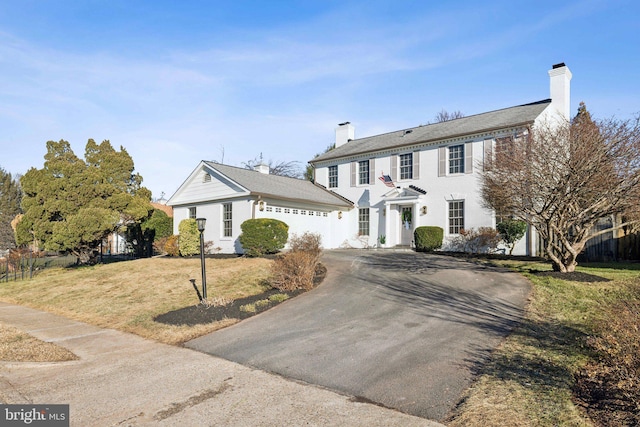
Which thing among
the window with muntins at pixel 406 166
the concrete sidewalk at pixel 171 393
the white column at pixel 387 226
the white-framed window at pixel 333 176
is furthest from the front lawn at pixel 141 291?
the white-framed window at pixel 333 176

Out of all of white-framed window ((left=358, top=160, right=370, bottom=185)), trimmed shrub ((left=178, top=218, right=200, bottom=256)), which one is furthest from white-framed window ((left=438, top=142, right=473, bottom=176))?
trimmed shrub ((left=178, top=218, right=200, bottom=256))

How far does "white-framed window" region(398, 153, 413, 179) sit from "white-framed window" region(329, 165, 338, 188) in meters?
4.67

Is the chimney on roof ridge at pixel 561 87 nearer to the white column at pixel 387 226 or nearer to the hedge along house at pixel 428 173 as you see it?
the hedge along house at pixel 428 173

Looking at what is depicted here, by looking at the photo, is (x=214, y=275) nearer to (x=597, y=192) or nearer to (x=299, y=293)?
(x=299, y=293)

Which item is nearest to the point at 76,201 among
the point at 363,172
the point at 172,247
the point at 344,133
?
the point at 172,247

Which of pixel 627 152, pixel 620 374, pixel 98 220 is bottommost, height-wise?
pixel 620 374

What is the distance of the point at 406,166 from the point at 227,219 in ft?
32.1

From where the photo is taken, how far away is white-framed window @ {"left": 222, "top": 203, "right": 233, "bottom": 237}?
19469 mm

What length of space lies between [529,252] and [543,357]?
1240 centimetres

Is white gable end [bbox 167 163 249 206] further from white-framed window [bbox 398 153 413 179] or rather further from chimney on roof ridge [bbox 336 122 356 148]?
chimney on roof ridge [bbox 336 122 356 148]

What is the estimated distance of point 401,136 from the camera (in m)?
23.3

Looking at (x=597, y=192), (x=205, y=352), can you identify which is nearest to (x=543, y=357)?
(x=205, y=352)

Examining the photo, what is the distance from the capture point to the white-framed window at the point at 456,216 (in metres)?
18.7

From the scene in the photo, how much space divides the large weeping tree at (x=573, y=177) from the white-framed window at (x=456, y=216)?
6.95 meters
